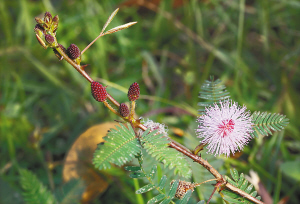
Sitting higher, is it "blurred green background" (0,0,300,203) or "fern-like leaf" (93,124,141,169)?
"blurred green background" (0,0,300,203)

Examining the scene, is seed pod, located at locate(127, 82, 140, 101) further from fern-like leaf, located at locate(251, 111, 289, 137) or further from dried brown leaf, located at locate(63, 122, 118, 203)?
dried brown leaf, located at locate(63, 122, 118, 203)

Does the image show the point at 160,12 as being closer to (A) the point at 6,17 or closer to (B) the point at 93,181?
(A) the point at 6,17

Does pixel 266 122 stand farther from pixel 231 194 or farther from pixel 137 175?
pixel 137 175

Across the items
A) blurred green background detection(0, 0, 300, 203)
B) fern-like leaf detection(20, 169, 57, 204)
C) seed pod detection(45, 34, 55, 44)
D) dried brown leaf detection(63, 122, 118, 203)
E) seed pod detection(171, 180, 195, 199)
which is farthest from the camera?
blurred green background detection(0, 0, 300, 203)

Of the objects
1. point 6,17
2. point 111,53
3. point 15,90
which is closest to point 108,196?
point 15,90

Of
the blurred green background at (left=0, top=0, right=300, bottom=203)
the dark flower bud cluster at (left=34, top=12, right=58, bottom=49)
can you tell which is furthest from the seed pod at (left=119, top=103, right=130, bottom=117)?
the blurred green background at (left=0, top=0, right=300, bottom=203)

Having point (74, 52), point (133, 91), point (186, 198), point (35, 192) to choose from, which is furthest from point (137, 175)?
point (35, 192)
